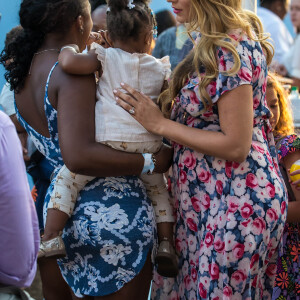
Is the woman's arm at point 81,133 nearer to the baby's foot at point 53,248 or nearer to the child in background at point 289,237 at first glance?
the baby's foot at point 53,248

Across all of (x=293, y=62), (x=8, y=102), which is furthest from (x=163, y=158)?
(x=293, y=62)

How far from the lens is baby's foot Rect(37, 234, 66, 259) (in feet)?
7.95

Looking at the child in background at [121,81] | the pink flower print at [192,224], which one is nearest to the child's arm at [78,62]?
the child in background at [121,81]

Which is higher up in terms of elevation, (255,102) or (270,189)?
(255,102)

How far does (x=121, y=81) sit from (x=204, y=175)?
547mm

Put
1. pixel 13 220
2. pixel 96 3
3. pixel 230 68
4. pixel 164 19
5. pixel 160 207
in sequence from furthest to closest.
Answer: pixel 164 19 < pixel 96 3 < pixel 160 207 < pixel 230 68 < pixel 13 220

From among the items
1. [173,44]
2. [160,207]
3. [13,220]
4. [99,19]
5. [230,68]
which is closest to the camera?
[13,220]

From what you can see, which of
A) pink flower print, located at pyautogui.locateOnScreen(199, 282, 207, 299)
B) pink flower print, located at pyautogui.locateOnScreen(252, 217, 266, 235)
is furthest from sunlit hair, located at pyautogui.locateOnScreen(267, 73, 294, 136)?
pink flower print, located at pyautogui.locateOnScreen(199, 282, 207, 299)

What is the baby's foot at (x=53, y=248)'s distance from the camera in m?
2.42

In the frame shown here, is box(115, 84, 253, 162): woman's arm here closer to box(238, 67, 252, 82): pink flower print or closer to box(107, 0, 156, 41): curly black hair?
box(238, 67, 252, 82): pink flower print

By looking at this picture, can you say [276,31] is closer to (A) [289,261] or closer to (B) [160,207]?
(A) [289,261]

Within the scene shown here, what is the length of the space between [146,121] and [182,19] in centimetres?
47

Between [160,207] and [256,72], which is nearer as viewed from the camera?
[256,72]

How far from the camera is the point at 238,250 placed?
2.40 metres
